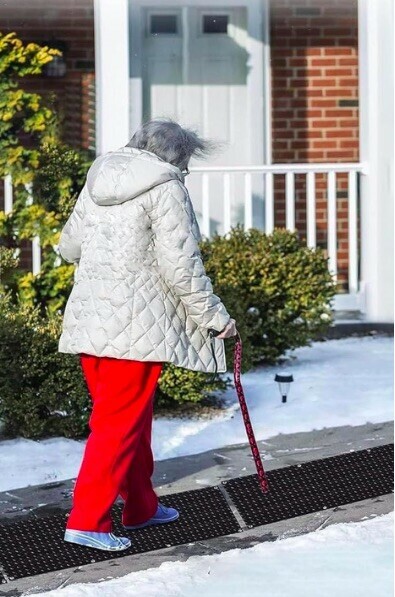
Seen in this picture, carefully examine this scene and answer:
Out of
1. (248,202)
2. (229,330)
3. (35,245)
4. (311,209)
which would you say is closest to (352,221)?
(311,209)

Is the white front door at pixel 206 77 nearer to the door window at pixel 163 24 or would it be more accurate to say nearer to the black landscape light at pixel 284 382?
the door window at pixel 163 24

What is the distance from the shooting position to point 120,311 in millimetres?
5359

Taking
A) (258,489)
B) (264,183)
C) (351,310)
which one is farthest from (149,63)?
(258,489)

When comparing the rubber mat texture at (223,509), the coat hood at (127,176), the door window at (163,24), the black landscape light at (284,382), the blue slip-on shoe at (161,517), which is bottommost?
the rubber mat texture at (223,509)

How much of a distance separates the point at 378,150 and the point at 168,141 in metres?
5.41

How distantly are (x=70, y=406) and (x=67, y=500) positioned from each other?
1183 millimetres

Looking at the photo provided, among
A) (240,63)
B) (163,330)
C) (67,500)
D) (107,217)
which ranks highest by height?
(240,63)

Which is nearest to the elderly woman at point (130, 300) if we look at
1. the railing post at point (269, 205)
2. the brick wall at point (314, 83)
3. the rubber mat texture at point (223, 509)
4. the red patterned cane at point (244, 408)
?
the rubber mat texture at point (223, 509)

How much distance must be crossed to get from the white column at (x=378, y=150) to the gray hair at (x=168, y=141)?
5.26 m

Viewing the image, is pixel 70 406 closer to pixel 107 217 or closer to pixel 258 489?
pixel 258 489

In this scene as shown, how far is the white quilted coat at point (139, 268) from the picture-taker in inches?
209

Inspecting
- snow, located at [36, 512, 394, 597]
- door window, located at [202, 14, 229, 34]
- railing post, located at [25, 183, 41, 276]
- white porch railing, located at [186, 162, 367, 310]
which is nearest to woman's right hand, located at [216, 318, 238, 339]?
snow, located at [36, 512, 394, 597]

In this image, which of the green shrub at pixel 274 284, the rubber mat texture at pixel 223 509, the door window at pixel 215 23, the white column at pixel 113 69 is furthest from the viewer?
the door window at pixel 215 23

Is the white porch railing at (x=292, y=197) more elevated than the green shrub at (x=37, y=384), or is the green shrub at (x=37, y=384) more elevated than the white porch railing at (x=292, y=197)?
the white porch railing at (x=292, y=197)
